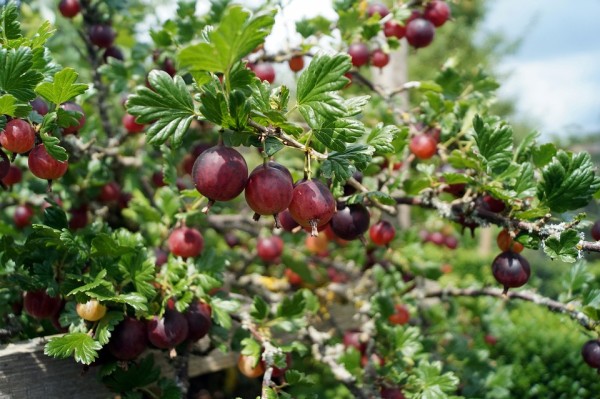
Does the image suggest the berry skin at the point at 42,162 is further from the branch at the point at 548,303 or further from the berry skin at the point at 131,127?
the branch at the point at 548,303

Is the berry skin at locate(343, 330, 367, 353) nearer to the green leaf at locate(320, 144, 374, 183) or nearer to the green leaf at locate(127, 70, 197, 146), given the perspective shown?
the green leaf at locate(320, 144, 374, 183)

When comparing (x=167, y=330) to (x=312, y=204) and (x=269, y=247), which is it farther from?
(x=269, y=247)

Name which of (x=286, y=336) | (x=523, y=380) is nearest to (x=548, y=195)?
(x=286, y=336)

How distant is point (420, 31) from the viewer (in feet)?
5.36

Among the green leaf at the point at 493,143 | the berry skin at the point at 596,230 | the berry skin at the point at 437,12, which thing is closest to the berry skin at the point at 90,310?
the green leaf at the point at 493,143

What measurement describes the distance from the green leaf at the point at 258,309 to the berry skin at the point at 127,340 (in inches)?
12.9

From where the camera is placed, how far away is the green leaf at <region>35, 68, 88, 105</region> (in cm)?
101

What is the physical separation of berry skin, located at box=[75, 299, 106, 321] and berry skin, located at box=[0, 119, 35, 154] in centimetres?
36

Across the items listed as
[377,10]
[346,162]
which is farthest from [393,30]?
[346,162]

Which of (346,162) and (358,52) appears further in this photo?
(358,52)

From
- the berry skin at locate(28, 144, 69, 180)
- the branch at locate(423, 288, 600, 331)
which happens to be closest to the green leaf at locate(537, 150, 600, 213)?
the branch at locate(423, 288, 600, 331)

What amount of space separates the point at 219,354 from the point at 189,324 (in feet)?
1.84

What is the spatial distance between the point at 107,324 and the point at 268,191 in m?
0.53

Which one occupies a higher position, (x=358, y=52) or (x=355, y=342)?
(x=358, y=52)
